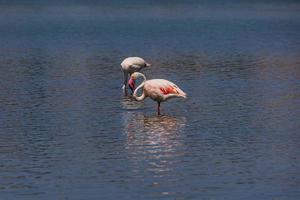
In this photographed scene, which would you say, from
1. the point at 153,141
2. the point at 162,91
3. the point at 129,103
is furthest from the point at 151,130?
the point at 129,103

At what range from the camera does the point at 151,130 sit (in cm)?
3059

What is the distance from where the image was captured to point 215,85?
41875 mm

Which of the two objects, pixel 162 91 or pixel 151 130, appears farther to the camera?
pixel 162 91

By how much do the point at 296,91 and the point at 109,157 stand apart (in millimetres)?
15389

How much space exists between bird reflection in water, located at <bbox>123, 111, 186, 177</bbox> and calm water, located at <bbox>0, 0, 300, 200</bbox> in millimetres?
30

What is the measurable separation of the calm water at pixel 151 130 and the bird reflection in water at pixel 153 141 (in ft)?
0.10

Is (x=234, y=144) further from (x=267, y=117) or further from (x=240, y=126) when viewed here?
(x=267, y=117)

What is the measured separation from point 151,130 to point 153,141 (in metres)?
1.94

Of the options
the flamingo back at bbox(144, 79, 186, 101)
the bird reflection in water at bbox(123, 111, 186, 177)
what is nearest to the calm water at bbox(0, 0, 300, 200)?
the bird reflection in water at bbox(123, 111, 186, 177)

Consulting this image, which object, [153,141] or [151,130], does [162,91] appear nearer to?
[151,130]

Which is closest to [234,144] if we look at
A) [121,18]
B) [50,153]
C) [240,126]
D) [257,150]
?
[257,150]

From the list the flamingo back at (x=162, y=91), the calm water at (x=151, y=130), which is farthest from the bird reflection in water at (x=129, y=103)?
the flamingo back at (x=162, y=91)

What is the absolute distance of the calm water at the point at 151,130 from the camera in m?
23.2

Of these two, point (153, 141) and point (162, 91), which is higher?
point (162, 91)
